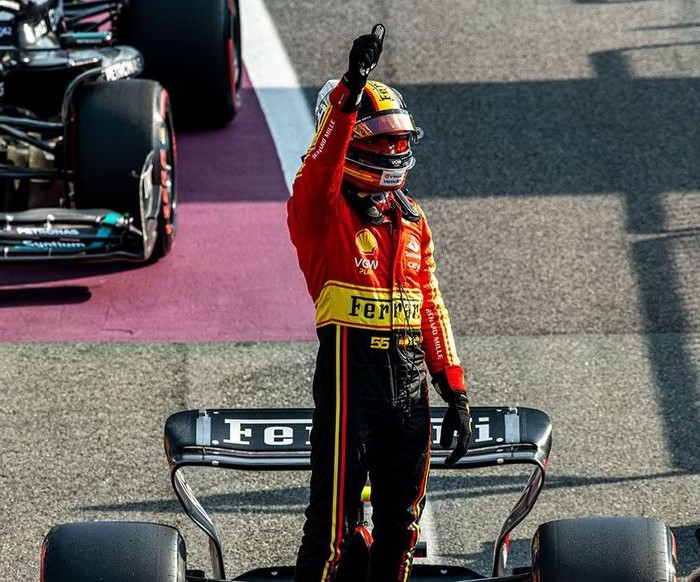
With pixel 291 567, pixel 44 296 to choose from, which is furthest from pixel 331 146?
pixel 44 296

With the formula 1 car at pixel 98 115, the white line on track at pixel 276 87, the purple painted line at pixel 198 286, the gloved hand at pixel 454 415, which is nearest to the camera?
the gloved hand at pixel 454 415

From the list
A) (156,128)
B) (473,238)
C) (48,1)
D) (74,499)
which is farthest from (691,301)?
(48,1)

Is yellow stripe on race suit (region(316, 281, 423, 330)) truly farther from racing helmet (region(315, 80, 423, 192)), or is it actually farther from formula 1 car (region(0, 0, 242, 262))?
A: formula 1 car (region(0, 0, 242, 262))

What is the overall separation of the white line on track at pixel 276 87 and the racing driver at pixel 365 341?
4.84 metres

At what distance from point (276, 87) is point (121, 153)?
327 cm

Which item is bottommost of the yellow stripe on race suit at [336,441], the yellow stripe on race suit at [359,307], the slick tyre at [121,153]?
the yellow stripe on race suit at [336,441]

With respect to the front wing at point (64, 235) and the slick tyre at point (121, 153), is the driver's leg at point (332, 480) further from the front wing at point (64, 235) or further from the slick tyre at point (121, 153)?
the slick tyre at point (121, 153)

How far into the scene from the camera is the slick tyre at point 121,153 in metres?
7.73

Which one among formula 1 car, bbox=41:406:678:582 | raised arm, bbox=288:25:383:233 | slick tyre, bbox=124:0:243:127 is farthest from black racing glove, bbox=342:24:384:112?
slick tyre, bbox=124:0:243:127

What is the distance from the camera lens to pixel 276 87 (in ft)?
35.5

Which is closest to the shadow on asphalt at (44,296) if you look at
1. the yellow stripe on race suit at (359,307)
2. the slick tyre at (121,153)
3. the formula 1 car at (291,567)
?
the slick tyre at (121,153)

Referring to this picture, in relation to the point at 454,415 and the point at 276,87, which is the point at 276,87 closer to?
the point at 276,87

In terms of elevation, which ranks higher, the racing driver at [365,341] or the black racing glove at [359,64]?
the black racing glove at [359,64]

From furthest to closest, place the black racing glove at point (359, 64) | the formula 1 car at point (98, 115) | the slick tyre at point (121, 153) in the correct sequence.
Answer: the slick tyre at point (121, 153) → the formula 1 car at point (98, 115) → the black racing glove at point (359, 64)
